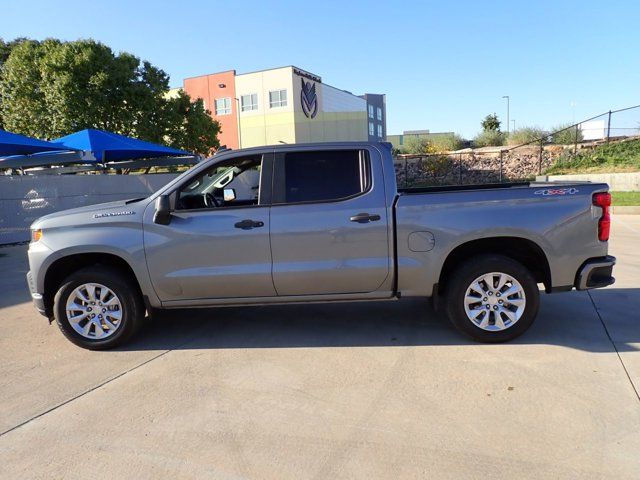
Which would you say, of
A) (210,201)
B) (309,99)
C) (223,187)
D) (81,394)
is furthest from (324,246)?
(309,99)

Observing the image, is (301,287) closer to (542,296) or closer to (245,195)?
(245,195)

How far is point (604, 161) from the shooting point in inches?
939

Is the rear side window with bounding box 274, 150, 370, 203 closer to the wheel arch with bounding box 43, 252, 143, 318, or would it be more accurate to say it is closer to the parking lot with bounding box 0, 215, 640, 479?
the parking lot with bounding box 0, 215, 640, 479

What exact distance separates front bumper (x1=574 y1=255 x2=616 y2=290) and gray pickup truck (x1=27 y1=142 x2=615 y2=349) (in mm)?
10

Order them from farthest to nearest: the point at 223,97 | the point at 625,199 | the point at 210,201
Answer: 1. the point at 223,97
2. the point at 625,199
3. the point at 210,201

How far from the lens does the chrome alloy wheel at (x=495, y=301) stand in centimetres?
446

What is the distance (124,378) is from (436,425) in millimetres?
2557

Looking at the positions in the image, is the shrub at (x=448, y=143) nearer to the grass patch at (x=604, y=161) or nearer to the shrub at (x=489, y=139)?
the shrub at (x=489, y=139)

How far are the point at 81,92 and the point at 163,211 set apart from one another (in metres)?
18.1

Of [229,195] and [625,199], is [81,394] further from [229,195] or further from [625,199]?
[625,199]

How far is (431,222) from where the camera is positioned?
4.43 meters

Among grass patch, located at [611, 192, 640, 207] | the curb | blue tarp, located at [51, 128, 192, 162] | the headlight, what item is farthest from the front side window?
grass patch, located at [611, 192, 640, 207]

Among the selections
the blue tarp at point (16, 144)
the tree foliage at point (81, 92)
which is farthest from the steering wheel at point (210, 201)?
the tree foliage at point (81, 92)

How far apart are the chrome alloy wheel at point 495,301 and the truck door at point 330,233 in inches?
33.0
